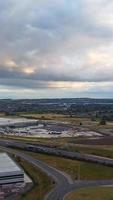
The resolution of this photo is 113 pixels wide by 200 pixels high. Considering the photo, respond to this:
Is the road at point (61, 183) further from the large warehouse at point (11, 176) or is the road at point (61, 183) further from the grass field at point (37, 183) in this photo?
the large warehouse at point (11, 176)

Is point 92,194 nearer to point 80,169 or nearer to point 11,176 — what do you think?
point 11,176

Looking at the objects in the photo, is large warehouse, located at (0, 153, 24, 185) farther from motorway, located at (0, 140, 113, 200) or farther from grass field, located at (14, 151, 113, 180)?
grass field, located at (14, 151, 113, 180)

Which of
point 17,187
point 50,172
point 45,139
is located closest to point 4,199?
point 17,187

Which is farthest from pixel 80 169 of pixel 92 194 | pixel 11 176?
pixel 92 194

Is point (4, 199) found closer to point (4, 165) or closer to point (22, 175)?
point (22, 175)

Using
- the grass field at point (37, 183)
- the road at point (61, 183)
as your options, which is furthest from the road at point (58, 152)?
the grass field at point (37, 183)
